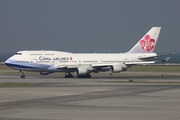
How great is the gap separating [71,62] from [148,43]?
1442 centimetres

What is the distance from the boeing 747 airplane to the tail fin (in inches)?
97.3

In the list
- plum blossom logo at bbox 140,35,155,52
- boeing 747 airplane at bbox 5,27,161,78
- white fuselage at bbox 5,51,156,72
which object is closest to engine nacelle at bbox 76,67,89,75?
boeing 747 airplane at bbox 5,27,161,78

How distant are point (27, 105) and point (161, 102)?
8584 mm

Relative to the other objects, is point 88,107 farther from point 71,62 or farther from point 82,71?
point 71,62

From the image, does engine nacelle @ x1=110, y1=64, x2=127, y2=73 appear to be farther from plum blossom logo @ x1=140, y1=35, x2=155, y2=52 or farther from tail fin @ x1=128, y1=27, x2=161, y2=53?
plum blossom logo @ x1=140, y1=35, x2=155, y2=52

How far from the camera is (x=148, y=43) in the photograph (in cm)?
7644

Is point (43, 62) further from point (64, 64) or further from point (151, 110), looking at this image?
point (151, 110)

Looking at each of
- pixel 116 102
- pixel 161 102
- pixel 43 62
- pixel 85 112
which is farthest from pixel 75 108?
pixel 43 62

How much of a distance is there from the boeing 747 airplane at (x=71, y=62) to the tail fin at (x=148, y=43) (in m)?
2.47

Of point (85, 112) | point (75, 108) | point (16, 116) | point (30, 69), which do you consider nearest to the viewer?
point (16, 116)

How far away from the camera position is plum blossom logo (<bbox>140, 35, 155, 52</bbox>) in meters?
76.1

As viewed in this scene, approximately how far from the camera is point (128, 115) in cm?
2391

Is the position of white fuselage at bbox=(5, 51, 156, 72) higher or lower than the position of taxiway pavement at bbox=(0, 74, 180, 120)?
higher

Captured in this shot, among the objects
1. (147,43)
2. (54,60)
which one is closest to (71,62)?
(54,60)
